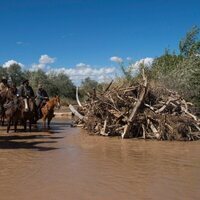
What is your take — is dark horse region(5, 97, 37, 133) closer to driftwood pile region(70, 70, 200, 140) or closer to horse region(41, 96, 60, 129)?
horse region(41, 96, 60, 129)

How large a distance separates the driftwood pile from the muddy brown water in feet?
3.10

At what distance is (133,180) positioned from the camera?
29.5 ft

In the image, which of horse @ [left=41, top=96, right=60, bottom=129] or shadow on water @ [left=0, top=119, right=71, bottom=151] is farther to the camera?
horse @ [left=41, top=96, right=60, bottom=129]

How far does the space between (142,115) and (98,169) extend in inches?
265

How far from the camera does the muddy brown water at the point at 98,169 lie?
7969 mm

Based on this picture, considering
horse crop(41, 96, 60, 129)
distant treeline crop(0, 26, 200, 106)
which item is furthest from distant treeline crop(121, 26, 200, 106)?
horse crop(41, 96, 60, 129)

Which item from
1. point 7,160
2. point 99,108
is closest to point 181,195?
point 7,160

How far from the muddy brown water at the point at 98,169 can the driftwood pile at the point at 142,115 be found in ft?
3.10

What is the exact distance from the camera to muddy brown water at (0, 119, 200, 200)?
7969 mm

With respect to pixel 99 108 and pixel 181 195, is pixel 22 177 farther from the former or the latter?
pixel 99 108

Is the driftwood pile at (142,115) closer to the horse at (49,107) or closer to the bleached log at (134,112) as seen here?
the bleached log at (134,112)

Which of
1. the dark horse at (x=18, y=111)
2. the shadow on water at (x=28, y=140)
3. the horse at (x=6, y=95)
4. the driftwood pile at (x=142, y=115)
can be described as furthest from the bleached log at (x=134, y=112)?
the horse at (x=6, y=95)

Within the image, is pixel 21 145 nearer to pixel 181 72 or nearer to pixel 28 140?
pixel 28 140

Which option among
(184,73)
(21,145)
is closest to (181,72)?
(184,73)
